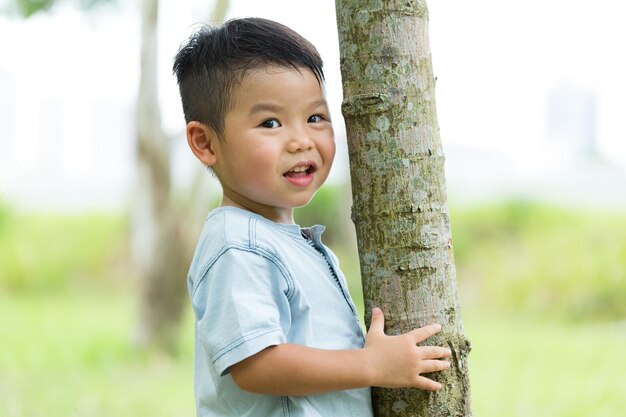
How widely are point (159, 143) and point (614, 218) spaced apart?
179 inches

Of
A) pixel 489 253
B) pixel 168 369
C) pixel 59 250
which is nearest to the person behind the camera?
pixel 168 369

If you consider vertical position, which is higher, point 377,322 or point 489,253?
point 489,253

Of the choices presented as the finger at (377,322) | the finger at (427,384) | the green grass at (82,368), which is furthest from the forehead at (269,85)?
the green grass at (82,368)

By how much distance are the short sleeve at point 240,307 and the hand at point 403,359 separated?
143mm

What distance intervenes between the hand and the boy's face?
0.27 metres

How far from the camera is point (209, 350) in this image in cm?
129

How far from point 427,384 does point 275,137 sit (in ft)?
1.47

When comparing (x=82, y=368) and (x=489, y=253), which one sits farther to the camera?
(x=489, y=253)

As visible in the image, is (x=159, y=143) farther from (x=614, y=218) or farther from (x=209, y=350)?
(x=614, y=218)

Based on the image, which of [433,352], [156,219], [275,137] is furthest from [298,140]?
[156,219]

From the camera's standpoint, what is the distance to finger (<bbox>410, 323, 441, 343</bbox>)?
1.34 m

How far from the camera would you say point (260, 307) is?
1264mm

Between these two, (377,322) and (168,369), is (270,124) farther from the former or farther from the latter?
(168,369)

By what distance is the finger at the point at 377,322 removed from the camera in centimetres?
136
